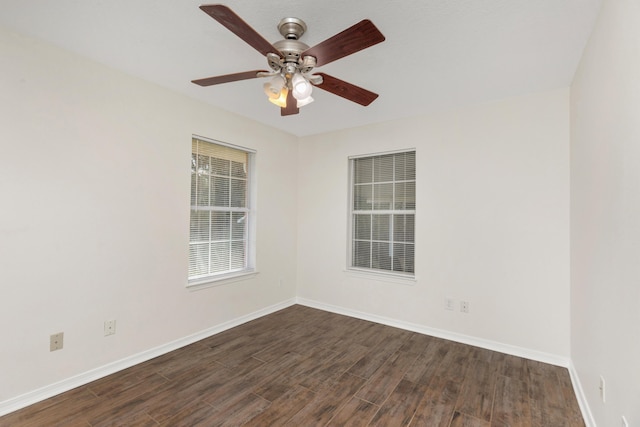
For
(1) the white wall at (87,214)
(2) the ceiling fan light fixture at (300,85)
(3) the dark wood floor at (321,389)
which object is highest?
(2) the ceiling fan light fixture at (300,85)

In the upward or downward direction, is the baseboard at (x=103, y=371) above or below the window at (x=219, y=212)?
below

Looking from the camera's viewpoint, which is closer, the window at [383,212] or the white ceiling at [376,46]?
the white ceiling at [376,46]

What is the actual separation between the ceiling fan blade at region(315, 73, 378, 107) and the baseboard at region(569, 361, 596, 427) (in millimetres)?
2518

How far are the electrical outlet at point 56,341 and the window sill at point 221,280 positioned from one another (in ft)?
3.45

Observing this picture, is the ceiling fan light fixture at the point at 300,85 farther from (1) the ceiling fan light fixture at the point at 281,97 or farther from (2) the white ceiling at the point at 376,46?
(2) the white ceiling at the point at 376,46

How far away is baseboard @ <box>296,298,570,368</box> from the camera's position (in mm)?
2781

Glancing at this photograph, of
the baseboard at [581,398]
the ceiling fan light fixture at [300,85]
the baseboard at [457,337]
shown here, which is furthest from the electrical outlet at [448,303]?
the ceiling fan light fixture at [300,85]

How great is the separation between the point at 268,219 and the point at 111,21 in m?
2.61

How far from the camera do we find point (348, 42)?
1484 mm

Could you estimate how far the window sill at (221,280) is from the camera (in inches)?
125

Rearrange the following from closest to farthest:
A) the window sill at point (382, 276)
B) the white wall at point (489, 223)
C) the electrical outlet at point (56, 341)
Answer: the electrical outlet at point (56, 341) → the white wall at point (489, 223) → the window sill at point (382, 276)

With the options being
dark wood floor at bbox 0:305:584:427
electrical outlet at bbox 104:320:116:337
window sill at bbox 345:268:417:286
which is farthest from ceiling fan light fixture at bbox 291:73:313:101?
window sill at bbox 345:268:417:286

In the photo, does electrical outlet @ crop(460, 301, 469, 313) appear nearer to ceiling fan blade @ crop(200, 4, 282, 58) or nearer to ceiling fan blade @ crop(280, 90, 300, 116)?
ceiling fan blade @ crop(280, 90, 300, 116)

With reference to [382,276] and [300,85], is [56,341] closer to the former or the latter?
[300,85]
